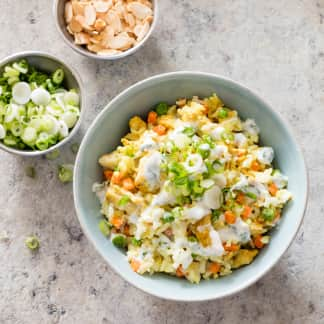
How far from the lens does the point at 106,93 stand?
103 inches

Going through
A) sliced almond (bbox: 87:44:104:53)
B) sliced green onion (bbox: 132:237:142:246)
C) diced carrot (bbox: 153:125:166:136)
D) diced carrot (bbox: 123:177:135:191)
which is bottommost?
sliced green onion (bbox: 132:237:142:246)

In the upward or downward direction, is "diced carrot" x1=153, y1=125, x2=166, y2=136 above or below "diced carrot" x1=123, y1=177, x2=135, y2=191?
above

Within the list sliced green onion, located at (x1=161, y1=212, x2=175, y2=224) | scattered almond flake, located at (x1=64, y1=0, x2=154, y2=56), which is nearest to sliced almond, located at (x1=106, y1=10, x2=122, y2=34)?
scattered almond flake, located at (x1=64, y1=0, x2=154, y2=56)

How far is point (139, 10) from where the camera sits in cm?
256

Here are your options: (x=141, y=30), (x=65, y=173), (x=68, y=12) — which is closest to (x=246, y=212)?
(x=65, y=173)

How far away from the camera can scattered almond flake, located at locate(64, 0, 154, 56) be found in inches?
99.7

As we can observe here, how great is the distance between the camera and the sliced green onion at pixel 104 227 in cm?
230

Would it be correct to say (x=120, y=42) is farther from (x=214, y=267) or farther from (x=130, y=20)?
(x=214, y=267)

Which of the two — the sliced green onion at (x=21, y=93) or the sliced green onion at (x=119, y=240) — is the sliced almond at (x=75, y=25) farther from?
the sliced green onion at (x=119, y=240)

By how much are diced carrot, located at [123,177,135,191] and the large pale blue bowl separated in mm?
154

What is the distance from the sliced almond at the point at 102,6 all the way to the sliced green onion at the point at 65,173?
67 centimetres

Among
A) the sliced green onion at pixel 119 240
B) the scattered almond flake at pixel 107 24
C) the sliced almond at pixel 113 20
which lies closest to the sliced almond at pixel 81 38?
the scattered almond flake at pixel 107 24

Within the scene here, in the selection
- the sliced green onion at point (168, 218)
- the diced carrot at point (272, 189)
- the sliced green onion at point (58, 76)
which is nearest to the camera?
the sliced green onion at point (168, 218)

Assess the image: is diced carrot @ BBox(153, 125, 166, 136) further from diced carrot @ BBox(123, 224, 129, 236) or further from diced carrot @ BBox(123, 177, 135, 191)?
diced carrot @ BBox(123, 224, 129, 236)
